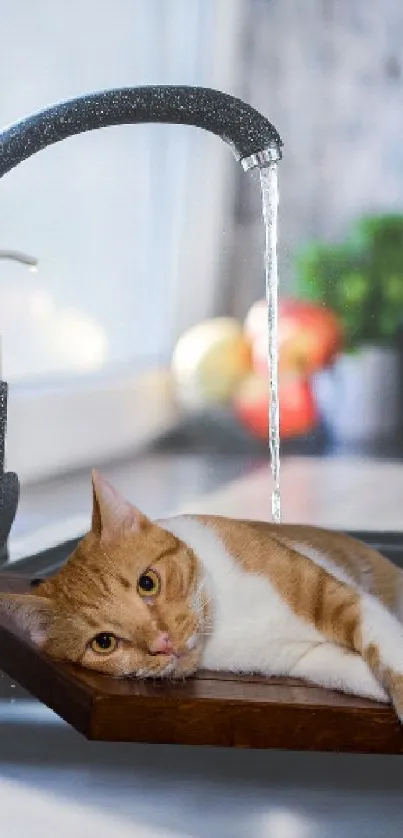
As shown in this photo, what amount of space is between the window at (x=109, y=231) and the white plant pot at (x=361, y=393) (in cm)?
15

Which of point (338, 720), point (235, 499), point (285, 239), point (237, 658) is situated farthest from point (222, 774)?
point (285, 239)

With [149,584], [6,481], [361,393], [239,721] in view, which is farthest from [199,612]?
[361,393]

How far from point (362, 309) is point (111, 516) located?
0.51m

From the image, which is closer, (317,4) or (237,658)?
(237,658)

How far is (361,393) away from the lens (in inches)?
49.4

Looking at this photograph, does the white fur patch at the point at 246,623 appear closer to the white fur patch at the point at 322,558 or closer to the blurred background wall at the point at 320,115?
the white fur patch at the point at 322,558

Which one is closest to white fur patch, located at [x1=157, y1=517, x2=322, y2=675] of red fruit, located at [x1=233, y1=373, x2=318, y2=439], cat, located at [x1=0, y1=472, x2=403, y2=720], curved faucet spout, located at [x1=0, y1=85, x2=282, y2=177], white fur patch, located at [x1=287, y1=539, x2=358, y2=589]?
cat, located at [x1=0, y1=472, x2=403, y2=720]

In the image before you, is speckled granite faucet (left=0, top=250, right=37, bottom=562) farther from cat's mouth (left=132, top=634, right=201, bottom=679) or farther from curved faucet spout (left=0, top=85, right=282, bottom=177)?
cat's mouth (left=132, top=634, right=201, bottom=679)

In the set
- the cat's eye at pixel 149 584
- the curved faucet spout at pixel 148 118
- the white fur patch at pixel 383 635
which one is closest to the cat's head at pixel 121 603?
the cat's eye at pixel 149 584

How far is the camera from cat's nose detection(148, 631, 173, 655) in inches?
29.8

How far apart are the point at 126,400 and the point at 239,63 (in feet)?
1.19

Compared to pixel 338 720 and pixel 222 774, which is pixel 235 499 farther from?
pixel 338 720

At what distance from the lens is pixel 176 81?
1.28m

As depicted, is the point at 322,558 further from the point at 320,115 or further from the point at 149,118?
the point at 320,115
